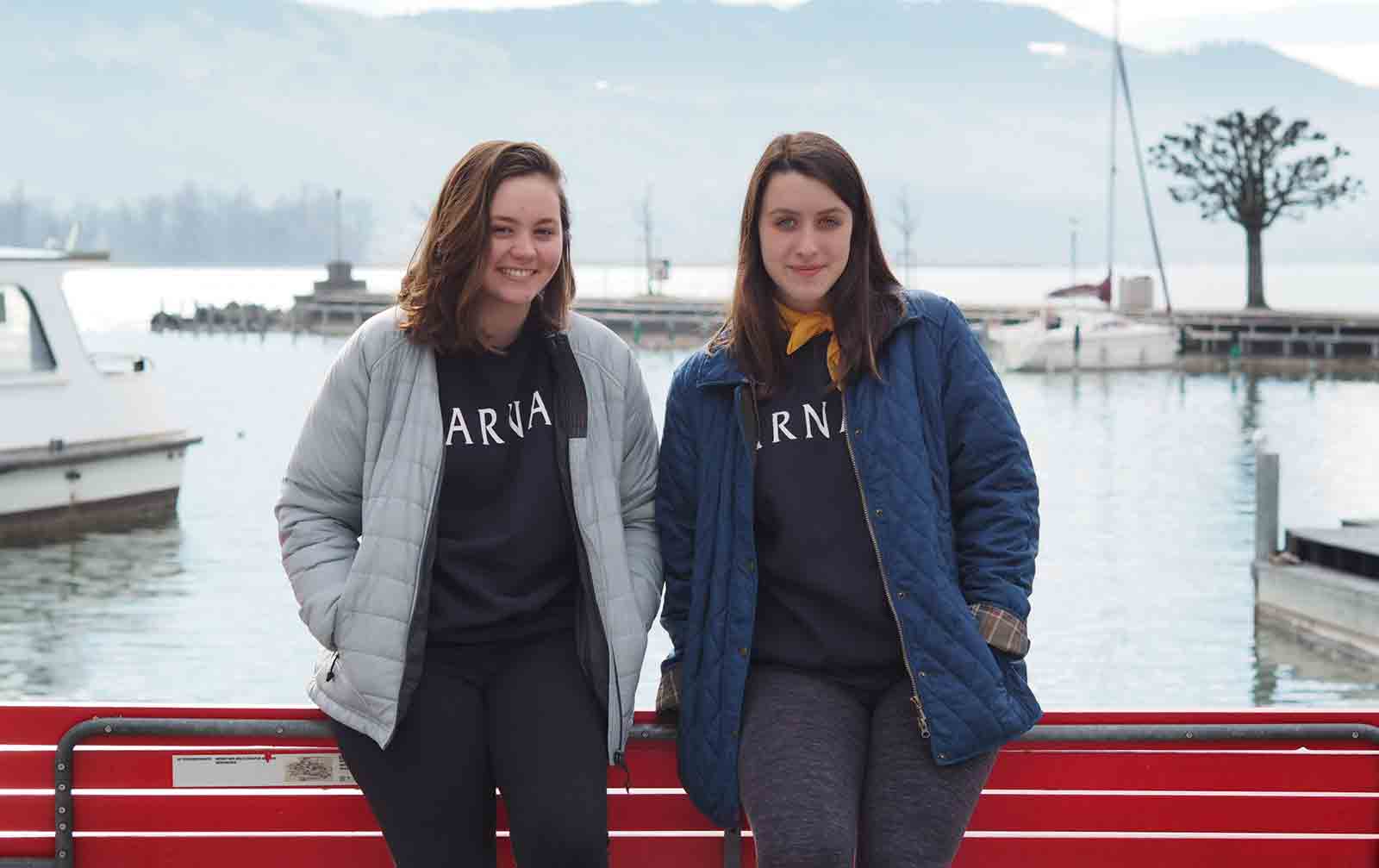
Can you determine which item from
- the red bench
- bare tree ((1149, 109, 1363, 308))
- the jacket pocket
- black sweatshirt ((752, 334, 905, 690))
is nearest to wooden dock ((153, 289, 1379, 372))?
bare tree ((1149, 109, 1363, 308))

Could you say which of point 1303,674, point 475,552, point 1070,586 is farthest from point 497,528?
point 1070,586

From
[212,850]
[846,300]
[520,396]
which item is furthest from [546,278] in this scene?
[212,850]

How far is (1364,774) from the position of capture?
3697mm

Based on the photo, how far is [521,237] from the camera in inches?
135

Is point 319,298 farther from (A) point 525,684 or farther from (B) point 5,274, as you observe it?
(A) point 525,684

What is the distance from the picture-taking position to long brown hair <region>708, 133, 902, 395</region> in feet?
11.3

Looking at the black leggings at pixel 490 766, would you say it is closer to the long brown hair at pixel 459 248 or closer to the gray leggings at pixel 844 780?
the gray leggings at pixel 844 780

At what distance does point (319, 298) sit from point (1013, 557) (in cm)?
8687

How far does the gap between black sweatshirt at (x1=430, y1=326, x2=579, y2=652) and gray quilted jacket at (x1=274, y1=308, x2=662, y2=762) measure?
0.15ft

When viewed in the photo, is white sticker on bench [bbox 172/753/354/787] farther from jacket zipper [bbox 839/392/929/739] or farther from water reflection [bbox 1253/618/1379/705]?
water reflection [bbox 1253/618/1379/705]

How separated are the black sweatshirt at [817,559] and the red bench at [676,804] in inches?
16.4

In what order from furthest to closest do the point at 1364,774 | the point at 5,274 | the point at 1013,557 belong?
the point at 5,274 → the point at 1364,774 → the point at 1013,557

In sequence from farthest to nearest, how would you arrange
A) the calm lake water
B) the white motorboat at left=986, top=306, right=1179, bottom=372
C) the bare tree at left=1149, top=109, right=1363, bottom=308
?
1. the bare tree at left=1149, top=109, right=1363, bottom=308
2. the white motorboat at left=986, top=306, right=1179, bottom=372
3. the calm lake water

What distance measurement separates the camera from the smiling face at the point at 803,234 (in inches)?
137
